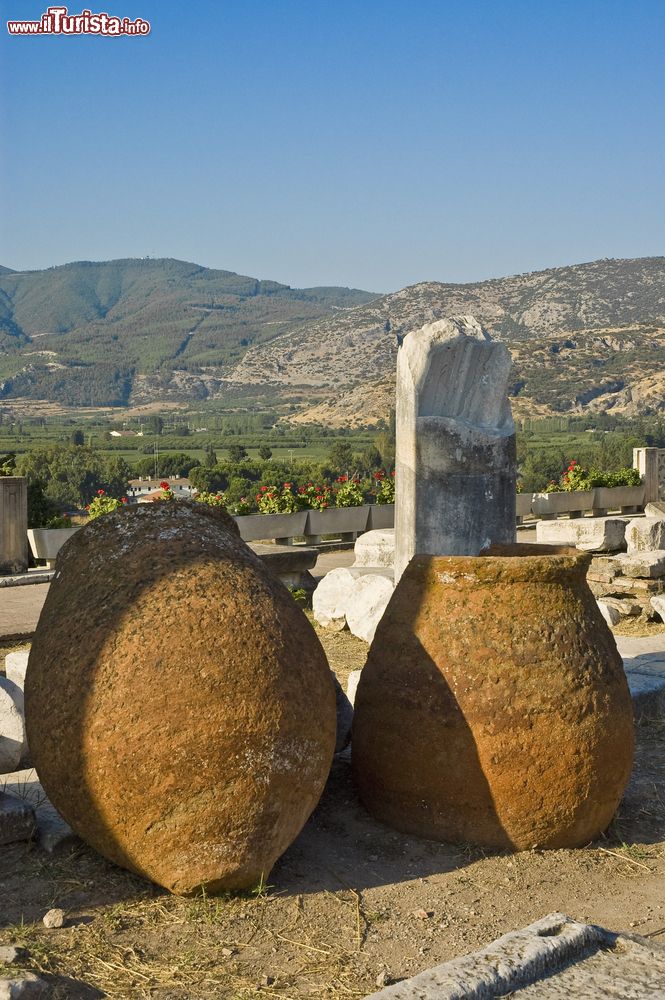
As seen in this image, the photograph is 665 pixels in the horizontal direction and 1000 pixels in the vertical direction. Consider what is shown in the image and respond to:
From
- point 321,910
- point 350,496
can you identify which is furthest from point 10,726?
point 350,496

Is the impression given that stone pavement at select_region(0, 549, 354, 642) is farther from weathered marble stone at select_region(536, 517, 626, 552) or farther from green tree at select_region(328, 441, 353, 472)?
green tree at select_region(328, 441, 353, 472)

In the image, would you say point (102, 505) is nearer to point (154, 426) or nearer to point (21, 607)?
point (21, 607)

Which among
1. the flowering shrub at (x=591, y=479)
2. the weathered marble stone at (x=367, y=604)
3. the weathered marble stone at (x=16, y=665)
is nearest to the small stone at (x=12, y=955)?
the weathered marble stone at (x=16, y=665)

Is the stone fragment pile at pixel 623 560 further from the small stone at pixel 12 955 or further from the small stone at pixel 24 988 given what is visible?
the small stone at pixel 24 988

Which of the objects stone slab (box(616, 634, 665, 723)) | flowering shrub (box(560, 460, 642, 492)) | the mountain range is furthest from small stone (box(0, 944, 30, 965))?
the mountain range

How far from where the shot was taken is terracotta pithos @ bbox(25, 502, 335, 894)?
3.65 metres

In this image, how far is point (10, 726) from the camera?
4961 mm

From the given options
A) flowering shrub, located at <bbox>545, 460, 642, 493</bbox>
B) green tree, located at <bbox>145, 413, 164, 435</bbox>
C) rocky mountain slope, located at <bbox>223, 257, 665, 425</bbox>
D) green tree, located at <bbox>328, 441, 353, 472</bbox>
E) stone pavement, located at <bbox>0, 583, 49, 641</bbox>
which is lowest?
stone pavement, located at <bbox>0, 583, 49, 641</bbox>

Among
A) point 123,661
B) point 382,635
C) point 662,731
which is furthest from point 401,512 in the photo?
point 123,661

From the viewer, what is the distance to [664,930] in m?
3.71

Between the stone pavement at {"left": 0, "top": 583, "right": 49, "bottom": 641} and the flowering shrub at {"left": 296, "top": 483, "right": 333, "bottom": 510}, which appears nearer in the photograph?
the stone pavement at {"left": 0, "top": 583, "right": 49, "bottom": 641}

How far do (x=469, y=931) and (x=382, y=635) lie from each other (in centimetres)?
131

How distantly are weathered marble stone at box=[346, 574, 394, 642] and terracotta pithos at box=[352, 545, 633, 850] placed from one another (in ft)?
16.4

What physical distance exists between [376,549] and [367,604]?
2.04m
